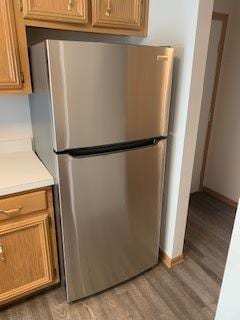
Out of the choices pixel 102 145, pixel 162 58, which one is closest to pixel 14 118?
pixel 102 145

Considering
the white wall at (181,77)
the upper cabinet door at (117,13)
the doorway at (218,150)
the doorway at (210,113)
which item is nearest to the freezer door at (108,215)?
the white wall at (181,77)

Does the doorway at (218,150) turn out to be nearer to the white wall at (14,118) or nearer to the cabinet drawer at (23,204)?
the cabinet drawer at (23,204)

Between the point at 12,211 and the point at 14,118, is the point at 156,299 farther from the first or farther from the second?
the point at 14,118

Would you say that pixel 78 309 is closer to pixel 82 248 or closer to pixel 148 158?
pixel 82 248

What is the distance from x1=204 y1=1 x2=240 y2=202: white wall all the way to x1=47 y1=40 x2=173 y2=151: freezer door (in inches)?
62.0

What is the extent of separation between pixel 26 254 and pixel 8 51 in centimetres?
122

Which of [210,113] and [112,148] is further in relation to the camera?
[210,113]

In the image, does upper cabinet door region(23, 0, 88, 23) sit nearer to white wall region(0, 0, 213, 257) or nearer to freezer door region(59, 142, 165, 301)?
white wall region(0, 0, 213, 257)

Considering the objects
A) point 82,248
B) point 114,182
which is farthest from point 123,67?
point 82,248

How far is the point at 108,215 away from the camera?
1.59 metres

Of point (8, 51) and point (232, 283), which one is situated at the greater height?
point (8, 51)

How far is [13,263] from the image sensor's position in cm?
155

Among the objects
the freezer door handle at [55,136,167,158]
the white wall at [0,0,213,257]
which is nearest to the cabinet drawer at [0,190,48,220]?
the freezer door handle at [55,136,167,158]

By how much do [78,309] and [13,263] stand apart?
21.5 inches
